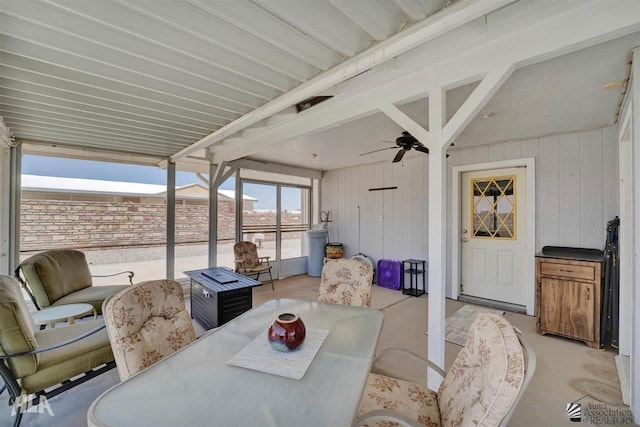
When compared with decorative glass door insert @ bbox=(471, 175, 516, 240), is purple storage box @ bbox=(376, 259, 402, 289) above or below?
A: below

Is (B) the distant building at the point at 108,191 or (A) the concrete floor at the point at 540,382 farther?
(B) the distant building at the point at 108,191

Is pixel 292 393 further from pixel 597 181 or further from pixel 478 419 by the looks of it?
pixel 597 181

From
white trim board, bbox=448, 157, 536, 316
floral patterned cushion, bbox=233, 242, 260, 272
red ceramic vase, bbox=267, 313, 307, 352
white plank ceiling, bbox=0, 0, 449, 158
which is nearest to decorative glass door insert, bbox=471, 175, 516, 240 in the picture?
white trim board, bbox=448, 157, 536, 316

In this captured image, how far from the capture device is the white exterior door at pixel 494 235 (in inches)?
159

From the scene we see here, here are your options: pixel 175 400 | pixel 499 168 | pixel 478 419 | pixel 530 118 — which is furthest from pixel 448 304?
pixel 175 400

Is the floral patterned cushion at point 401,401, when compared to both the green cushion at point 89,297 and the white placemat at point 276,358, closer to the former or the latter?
the white placemat at point 276,358

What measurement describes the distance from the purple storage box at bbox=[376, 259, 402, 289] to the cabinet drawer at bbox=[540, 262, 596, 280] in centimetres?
238

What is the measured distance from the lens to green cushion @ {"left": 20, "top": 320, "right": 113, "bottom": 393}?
170 cm

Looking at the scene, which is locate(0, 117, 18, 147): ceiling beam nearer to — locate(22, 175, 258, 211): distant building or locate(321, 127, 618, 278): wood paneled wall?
locate(22, 175, 258, 211): distant building

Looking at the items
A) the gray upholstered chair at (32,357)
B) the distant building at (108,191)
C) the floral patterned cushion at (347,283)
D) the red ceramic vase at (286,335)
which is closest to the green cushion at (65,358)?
the gray upholstered chair at (32,357)

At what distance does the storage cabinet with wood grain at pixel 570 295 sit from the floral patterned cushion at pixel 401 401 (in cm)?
258

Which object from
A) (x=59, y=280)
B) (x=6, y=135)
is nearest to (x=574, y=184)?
(x=59, y=280)

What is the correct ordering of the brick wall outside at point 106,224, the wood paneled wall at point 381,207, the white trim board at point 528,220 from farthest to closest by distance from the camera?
the wood paneled wall at point 381,207, the brick wall outside at point 106,224, the white trim board at point 528,220

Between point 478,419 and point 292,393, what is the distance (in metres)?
0.63
